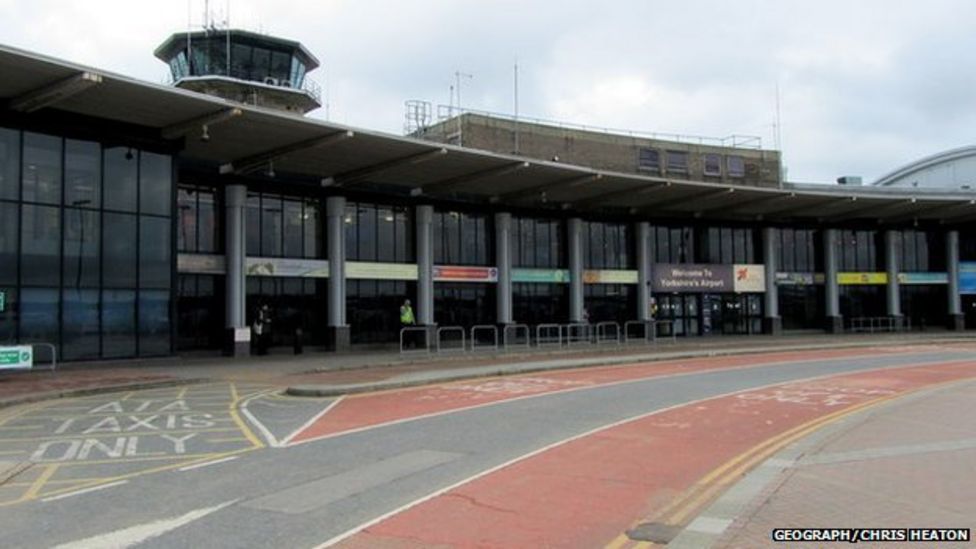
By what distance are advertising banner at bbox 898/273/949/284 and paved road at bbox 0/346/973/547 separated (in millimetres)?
36309

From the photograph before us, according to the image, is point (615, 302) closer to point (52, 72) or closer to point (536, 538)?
point (52, 72)

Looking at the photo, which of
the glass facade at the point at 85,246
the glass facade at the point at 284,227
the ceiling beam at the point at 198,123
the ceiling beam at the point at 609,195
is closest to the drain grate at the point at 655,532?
the ceiling beam at the point at 198,123

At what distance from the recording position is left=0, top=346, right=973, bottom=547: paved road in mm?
7059

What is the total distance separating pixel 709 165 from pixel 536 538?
144ft

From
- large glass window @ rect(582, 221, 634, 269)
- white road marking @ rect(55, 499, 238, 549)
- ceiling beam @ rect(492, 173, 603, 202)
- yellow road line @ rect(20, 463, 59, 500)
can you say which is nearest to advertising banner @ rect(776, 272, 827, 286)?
large glass window @ rect(582, 221, 634, 269)

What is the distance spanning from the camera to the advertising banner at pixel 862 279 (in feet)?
160

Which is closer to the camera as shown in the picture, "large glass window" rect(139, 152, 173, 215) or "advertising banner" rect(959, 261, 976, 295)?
"large glass window" rect(139, 152, 173, 215)

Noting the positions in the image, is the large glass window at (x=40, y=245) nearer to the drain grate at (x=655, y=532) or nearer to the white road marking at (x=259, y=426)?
the white road marking at (x=259, y=426)

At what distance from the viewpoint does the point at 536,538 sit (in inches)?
260

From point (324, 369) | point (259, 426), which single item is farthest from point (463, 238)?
point (259, 426)

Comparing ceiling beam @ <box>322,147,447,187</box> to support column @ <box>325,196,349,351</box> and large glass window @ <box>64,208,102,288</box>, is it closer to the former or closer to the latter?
support column @ <box>325,196,349,351</box>

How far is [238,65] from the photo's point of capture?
4659cm

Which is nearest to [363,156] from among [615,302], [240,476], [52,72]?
[52,72]

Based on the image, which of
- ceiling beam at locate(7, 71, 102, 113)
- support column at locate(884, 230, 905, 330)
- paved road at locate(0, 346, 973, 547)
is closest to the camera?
paved road at locate(0, 346, 973, 547)
